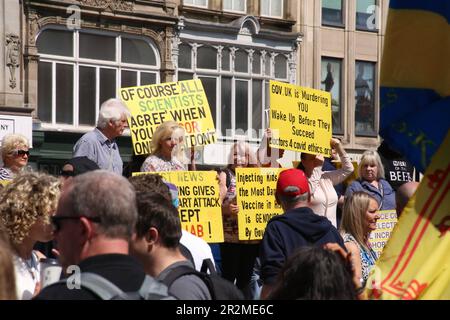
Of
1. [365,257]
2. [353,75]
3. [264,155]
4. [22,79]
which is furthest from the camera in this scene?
[353,75]

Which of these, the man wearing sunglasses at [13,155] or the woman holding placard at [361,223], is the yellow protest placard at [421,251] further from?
the man wearing sunglasses at [13,155]

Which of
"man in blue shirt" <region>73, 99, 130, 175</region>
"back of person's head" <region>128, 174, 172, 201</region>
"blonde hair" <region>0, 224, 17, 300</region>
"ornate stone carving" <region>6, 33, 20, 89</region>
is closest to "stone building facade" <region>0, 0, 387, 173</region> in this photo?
"ornate stone carving" <region>6, 33, 20, 89</region>

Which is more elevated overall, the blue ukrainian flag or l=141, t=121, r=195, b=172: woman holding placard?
the blue ukrainian flag

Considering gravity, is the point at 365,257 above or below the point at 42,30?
below

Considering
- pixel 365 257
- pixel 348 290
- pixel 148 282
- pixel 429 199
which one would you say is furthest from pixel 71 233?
pixel 365 257

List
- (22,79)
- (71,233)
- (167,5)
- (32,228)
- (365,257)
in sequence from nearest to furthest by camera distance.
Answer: (71,233), (32,228), (365,257), (22,79), (167,5)

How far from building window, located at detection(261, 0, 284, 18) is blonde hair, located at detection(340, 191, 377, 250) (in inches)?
931

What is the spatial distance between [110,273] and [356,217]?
4.61 meters

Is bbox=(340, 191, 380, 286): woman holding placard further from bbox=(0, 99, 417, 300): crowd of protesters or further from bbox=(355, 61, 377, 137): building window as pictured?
bbox=(355, 61, 377, 137): building window

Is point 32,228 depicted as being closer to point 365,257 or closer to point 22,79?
point 365,257

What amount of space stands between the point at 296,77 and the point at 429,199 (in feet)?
90.0

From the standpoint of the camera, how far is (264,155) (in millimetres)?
12156

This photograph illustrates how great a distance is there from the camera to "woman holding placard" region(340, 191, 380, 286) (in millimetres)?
8516

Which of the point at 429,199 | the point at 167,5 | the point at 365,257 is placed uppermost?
the point at 167,5
